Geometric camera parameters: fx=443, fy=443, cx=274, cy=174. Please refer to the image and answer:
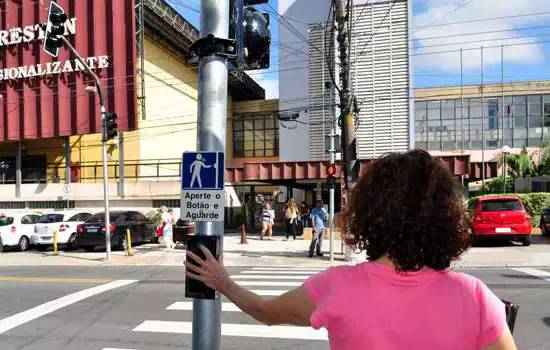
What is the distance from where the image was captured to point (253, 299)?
195 cm

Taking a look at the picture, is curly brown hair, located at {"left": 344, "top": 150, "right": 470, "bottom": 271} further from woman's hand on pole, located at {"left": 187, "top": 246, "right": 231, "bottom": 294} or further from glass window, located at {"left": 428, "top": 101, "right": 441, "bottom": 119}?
glass window, located at {"left": 428, "top": 101, "right": 441, "bottom": 119}

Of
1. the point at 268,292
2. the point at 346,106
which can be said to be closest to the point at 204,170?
the point at 268,292

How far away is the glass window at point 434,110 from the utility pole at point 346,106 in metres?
33.6

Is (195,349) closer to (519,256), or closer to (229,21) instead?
(229,21)

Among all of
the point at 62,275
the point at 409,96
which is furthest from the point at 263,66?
the point at 409,96

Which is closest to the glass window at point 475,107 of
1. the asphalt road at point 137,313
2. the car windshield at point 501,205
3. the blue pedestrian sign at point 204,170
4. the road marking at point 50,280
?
the car windshield at point 501,205

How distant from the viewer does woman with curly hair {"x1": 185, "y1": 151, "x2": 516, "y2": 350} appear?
4.90 feet

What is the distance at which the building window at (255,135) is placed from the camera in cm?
3825

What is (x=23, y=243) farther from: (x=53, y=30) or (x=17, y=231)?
(x=53, y=30)

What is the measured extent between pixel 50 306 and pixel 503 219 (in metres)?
13.7

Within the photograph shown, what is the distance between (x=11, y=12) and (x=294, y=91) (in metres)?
18.2

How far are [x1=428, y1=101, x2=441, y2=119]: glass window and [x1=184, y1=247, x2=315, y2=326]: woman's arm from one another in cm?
4559

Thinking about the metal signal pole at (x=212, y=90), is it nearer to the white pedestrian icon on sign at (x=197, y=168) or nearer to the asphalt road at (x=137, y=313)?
the white pedestrian icon on sign at (x=197, y=168)

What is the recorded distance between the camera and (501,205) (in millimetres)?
15117
